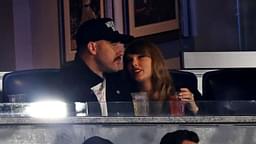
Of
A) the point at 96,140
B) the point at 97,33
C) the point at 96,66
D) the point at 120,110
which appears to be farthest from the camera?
the point at 97,33

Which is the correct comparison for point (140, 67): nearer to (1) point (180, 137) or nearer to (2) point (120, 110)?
(2) point (120, 110)

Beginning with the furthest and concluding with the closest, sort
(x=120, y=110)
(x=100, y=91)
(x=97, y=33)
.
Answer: (x=97, y=33)
(x=100, y=91)
(x=120, y=110)

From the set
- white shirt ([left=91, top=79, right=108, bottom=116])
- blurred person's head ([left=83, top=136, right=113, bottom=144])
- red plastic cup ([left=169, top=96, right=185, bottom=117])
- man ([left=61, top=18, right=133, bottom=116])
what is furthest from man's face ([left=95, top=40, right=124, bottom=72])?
blurred person's head ([left=83, top=136, right=113, bottom=144])

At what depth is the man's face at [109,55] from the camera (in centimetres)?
184

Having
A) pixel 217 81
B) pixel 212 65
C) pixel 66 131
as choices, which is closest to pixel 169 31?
pixel 212 65

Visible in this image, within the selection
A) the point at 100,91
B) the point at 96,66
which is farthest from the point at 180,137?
the point at 96,66

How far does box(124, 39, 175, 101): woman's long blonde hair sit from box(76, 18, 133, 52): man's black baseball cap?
0.13 feet

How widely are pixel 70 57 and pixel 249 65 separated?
0.75 m

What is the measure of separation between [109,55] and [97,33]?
79 millimetres

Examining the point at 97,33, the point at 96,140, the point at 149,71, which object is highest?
the point at 97,33

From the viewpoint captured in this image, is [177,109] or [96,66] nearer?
Answer: [177,109]

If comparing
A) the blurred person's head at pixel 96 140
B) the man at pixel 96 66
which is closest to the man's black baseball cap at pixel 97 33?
the man at pixel 96 66

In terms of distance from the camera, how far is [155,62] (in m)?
1.93

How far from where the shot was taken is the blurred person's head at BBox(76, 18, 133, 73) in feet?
6.00
